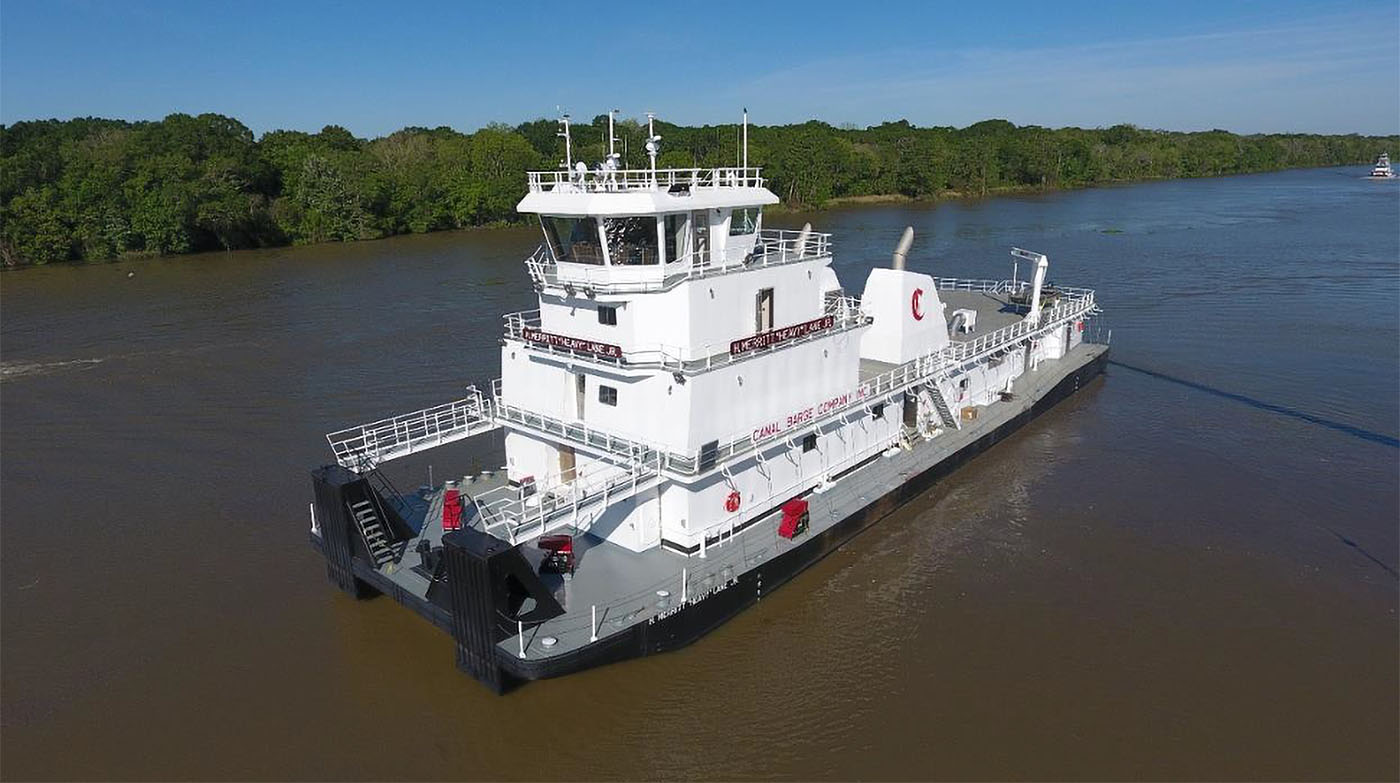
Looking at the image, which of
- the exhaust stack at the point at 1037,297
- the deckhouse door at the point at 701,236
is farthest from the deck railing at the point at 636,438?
the exhaust stack at the point at 1037,297

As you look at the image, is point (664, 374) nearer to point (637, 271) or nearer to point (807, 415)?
point (637, 271)

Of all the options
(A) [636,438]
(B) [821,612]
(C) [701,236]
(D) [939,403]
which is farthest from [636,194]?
(D) [939,403]

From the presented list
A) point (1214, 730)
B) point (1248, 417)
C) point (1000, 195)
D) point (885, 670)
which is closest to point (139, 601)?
point (885, 670)

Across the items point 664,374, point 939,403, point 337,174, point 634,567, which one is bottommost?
point 634,567

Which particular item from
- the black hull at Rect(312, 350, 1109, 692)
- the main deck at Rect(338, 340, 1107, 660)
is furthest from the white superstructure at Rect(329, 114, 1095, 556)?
the black hull at Rect(312, 350, 1109, 692)

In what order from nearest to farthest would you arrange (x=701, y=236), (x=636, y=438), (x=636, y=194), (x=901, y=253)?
(x=636, y=194), (x=636, y=438), (x=701, y=236), (x=901, y=253)

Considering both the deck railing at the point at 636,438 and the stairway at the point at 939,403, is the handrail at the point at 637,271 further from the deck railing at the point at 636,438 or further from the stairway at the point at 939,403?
the stairway at the point at 939,403

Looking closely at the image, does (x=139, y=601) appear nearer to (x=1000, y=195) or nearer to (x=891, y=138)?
(x=1000, y=195)
